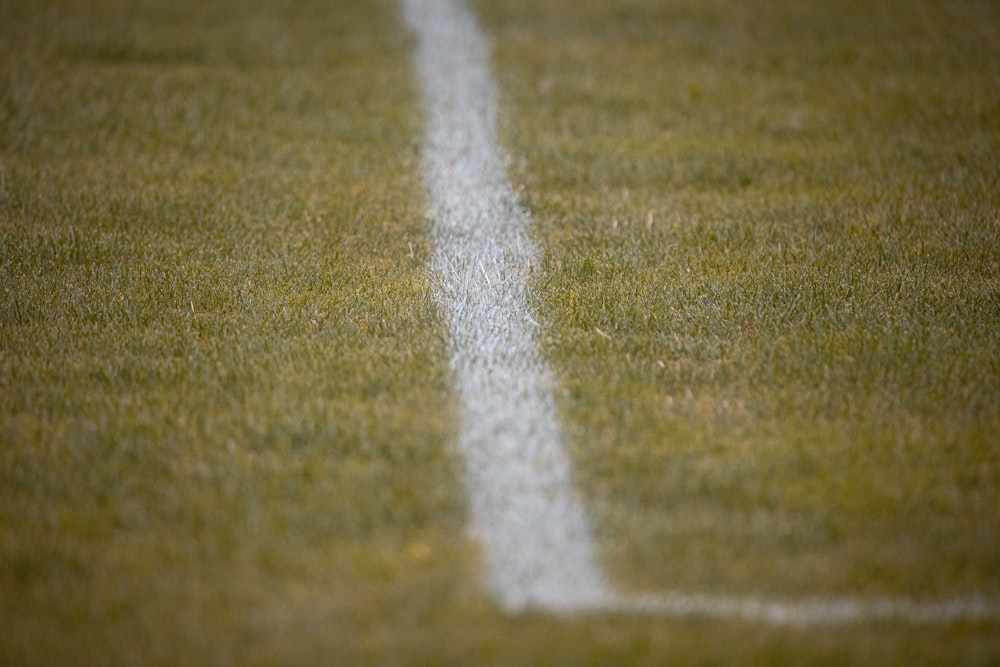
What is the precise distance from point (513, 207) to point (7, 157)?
2.33 metres

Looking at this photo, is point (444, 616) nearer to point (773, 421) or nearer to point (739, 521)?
point (739, 521)

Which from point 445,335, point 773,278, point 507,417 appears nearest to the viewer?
point 507,417

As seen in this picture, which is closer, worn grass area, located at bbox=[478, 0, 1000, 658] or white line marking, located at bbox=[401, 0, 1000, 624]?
white line marking, located at bbox=[401, 0, 1000, 624]

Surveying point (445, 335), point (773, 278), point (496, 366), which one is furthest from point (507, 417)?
point (773, 278)

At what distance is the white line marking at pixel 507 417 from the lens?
2461 millimetres

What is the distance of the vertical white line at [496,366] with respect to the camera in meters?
2.62

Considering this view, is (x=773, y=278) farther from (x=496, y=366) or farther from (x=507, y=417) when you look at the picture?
(x=507, y=417)

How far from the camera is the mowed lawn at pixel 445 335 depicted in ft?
8.16

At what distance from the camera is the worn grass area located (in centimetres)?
271

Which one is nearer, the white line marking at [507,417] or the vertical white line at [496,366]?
the white line marking at [507,417]

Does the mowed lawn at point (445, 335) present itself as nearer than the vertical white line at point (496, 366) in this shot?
Yes

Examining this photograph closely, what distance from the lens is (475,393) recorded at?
132 inches

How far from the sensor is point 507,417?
3229 millimetres

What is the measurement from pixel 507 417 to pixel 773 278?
1.33 meters
